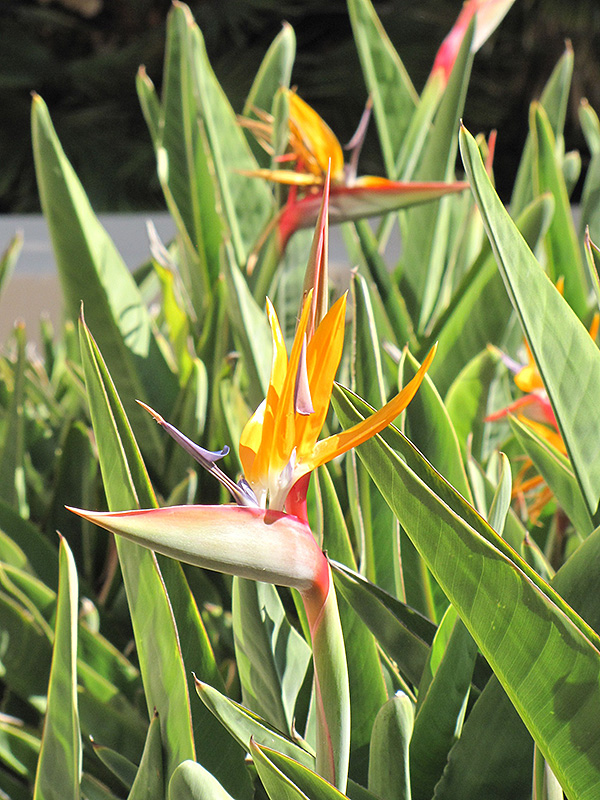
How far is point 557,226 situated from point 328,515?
0.98 feet

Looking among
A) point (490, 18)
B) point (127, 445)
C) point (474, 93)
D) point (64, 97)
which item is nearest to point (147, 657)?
point (127, 445)

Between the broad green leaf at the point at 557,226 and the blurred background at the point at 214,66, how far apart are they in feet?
12.1

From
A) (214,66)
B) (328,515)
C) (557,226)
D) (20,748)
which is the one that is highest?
(214,66)

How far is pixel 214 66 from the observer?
4.19 m

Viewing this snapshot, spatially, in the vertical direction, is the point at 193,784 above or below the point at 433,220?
below

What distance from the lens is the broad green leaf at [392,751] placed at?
0.21 m

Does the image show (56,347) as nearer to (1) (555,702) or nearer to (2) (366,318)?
(2) (366,318)

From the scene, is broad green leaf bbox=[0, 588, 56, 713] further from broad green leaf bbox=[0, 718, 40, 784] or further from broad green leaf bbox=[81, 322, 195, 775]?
broad green leaf bbox=[81, 322, 195, 775]

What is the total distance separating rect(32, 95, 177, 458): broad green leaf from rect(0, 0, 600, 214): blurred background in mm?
3726

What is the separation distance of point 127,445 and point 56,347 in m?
0.61

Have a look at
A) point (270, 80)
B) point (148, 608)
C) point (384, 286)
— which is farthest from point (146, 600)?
point (270, 80)

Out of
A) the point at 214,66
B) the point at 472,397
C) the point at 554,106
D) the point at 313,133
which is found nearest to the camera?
the point at 472,397

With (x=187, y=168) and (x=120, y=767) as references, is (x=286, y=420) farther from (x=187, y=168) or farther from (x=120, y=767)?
(x=187, y=168)

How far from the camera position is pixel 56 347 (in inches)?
32.2
